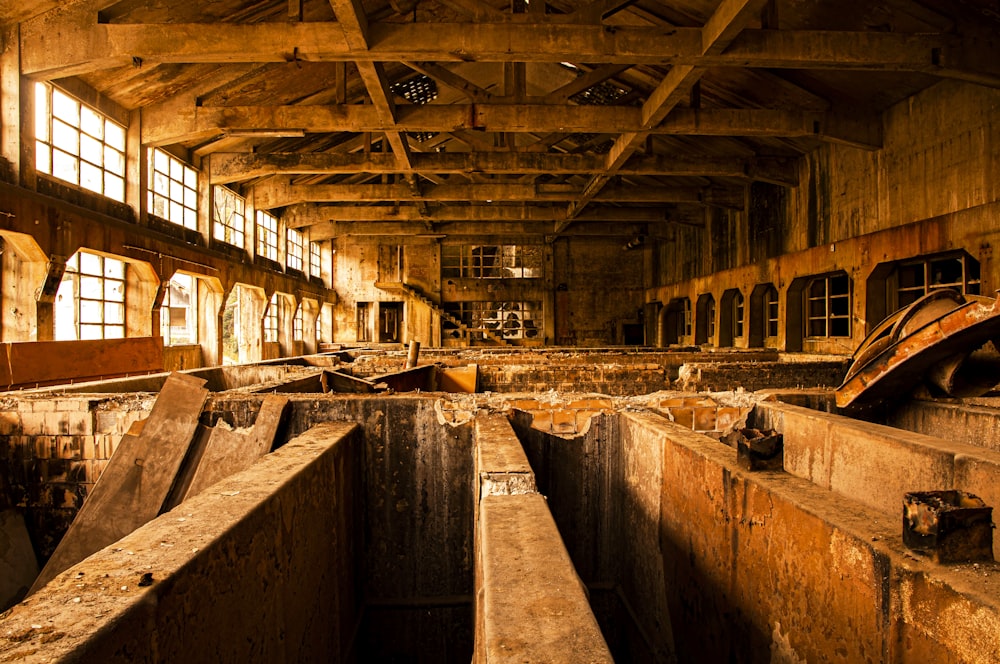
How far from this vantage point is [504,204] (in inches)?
749

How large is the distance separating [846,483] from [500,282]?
812 inches

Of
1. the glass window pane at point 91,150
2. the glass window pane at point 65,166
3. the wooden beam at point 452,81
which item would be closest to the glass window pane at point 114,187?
the glass window pane at point 91,150

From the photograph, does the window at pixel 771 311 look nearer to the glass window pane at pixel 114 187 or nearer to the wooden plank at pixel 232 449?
the wooden plank at pixel 232 449

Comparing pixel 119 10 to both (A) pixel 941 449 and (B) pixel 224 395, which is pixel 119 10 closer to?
(B) pixel 224 395

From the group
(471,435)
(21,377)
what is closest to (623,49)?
(471,435)

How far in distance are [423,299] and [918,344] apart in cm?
2035

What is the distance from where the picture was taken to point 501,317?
23875 mm

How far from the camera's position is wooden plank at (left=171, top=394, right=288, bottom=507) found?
13.3 ft

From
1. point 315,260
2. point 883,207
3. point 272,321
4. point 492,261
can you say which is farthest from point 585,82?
point 315,260

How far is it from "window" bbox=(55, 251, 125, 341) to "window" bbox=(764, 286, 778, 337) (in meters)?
16.0

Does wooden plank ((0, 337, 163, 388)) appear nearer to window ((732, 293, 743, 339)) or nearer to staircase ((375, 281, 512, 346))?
staircase ((375, 281, 512, 346))

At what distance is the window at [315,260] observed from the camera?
21.5 meters

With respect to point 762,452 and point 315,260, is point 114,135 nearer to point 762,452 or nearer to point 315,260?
point 315,260

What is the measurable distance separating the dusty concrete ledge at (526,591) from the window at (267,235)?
52.8 feet
